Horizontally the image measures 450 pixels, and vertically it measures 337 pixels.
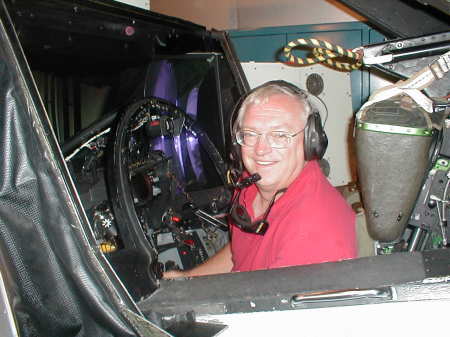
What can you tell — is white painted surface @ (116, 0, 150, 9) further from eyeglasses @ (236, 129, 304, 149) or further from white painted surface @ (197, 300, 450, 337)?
white painted surface @ (197, 300, 450, 337)

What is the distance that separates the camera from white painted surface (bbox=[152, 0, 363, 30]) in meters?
3.86

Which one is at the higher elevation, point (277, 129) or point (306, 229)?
point (277, 129)

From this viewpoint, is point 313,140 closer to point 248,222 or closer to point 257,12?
point 248,222

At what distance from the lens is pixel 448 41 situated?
1.41 metres

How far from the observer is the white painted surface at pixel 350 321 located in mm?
818

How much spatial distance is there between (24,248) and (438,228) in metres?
1.30

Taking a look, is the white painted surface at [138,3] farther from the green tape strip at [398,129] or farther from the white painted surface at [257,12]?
the white painted surface at [257,12]

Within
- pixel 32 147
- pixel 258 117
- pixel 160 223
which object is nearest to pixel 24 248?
pixel 32 147

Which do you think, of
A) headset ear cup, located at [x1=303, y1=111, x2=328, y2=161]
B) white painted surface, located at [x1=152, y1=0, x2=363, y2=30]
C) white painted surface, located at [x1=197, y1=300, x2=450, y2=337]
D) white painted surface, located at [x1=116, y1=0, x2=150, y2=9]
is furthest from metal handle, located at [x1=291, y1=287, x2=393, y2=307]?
white painted surface, located at [x1=152, y1=0, x2=363, y2=30]

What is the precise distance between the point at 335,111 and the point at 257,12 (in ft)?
5.98

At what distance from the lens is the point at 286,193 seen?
4.73 ft

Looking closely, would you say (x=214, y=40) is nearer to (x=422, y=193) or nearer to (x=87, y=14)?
(x=87, y=14)

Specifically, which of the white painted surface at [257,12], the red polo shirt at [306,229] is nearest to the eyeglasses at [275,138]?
the red polo shirt at [306,229]

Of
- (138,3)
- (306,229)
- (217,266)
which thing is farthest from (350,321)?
(138,3)
